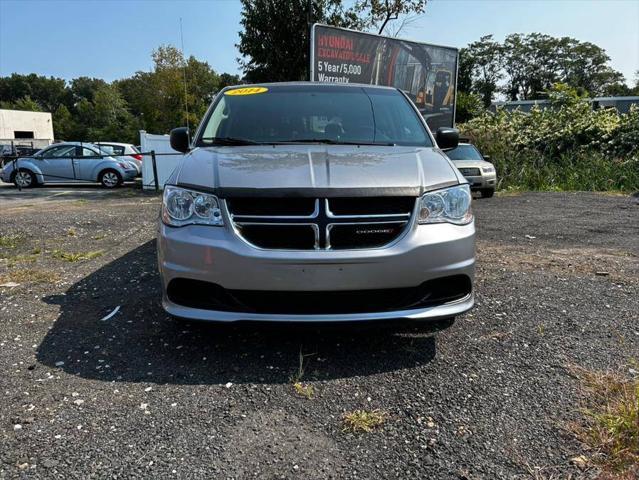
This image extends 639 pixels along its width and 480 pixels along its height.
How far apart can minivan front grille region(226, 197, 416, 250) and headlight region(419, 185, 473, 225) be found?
13cm

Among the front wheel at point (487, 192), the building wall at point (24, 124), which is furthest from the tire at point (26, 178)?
the building wall at point (24, 124)

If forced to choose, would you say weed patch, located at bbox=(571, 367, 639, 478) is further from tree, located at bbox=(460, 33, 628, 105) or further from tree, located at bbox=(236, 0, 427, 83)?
tree, located at bbox=(460, 33, 628, 105)

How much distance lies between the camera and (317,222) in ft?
8.43

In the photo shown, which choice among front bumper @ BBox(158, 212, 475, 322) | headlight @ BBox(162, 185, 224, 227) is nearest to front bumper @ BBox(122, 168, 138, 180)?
headlight @ BBox(162, 185, 224, 227)

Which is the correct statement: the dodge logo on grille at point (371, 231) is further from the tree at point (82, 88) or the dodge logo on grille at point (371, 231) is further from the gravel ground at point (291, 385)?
the tree at point (82, 88)

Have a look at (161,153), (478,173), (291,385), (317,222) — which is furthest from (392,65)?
(291,385)

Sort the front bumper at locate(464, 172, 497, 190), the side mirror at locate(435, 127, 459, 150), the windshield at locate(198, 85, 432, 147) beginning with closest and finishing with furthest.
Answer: the windshield at locate(198, 85, 432, 147), the side mirror at locate(435, 127, 459, 150), the front bumper at locate(464, 172, 497, 190)

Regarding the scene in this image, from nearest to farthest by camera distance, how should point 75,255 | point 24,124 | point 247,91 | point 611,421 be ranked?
point 611,421 → point 247,91 → point 75,255 → point 24,124

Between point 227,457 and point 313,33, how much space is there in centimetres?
974

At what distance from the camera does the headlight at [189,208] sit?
2.69 meters

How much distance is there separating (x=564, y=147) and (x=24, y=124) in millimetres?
60775

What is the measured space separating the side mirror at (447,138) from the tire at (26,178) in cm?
1540

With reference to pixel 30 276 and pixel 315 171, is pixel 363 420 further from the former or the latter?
pixel 30 276

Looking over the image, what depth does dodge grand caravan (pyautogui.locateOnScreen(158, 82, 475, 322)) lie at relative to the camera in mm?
2537
